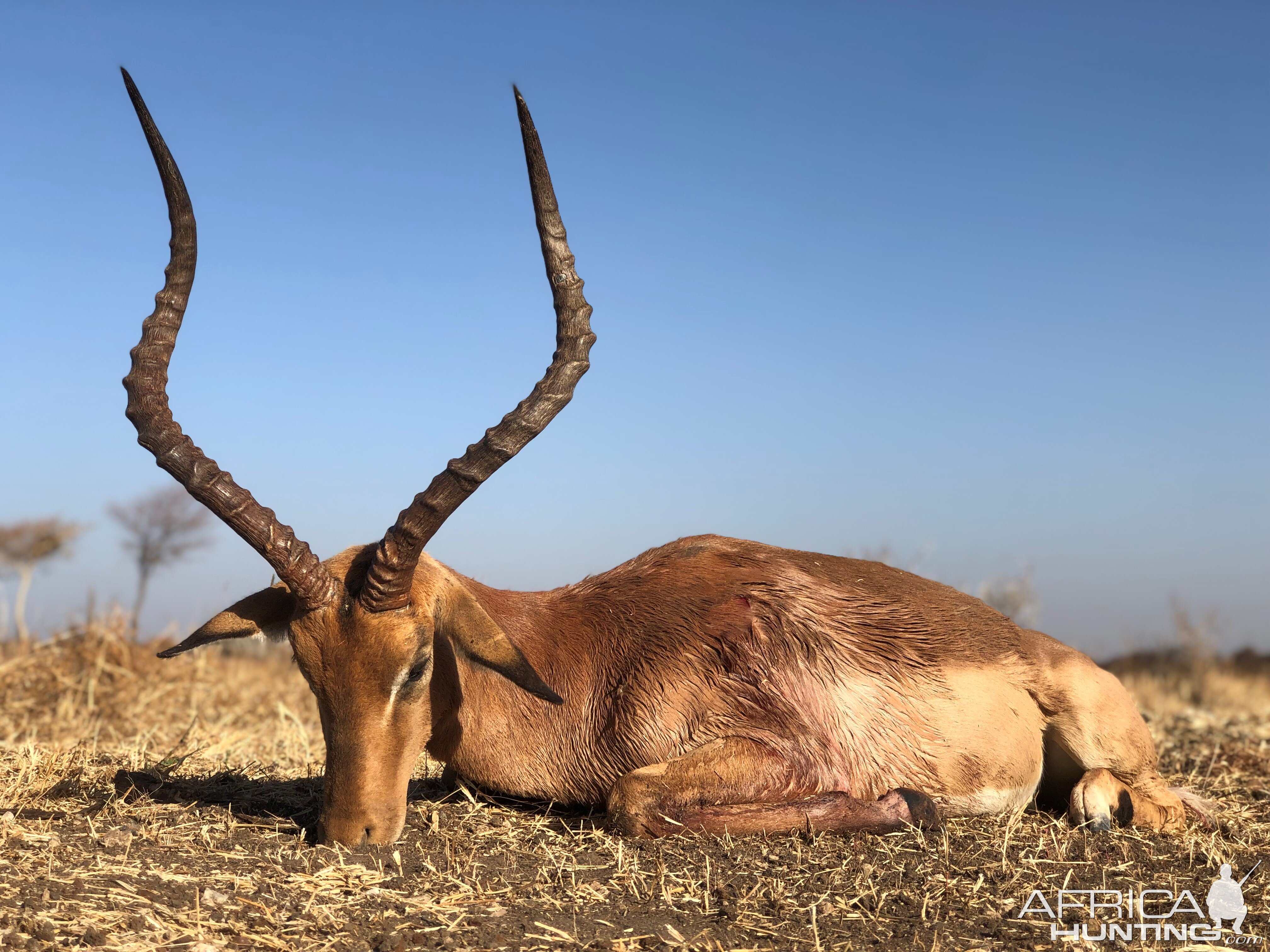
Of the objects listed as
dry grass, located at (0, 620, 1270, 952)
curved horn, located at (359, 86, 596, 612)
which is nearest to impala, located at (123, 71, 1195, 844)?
curved horn, located at (359, 86, 596, 612)

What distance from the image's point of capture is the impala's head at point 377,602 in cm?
497

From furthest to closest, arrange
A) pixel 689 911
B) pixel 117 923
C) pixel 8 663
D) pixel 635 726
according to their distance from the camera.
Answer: pixel 8 663 → pixel 635 726 → pixel 689 911 → pixel 117 923

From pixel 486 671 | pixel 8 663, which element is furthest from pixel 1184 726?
pixel 8 663

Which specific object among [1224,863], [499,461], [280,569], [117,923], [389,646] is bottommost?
[117,923]

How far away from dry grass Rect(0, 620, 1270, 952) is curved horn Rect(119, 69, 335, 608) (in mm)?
1338

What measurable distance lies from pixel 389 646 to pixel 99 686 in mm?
7492

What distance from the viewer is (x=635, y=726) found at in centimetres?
561

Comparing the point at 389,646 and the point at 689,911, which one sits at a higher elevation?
the point at 389,646

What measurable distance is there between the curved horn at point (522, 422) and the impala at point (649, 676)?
0.01m

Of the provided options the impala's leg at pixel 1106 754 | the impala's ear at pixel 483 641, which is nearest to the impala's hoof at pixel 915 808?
the impala's leg at pixel 1106 754

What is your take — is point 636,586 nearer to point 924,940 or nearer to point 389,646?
point 389,646

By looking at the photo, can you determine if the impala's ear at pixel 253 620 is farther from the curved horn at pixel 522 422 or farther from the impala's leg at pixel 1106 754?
the impala's leg at pixel 1106 754

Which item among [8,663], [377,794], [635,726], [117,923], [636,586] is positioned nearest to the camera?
[117,923]

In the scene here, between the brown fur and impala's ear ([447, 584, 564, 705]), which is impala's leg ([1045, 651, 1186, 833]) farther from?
impala's ear ([447, 584, 564, 705])
